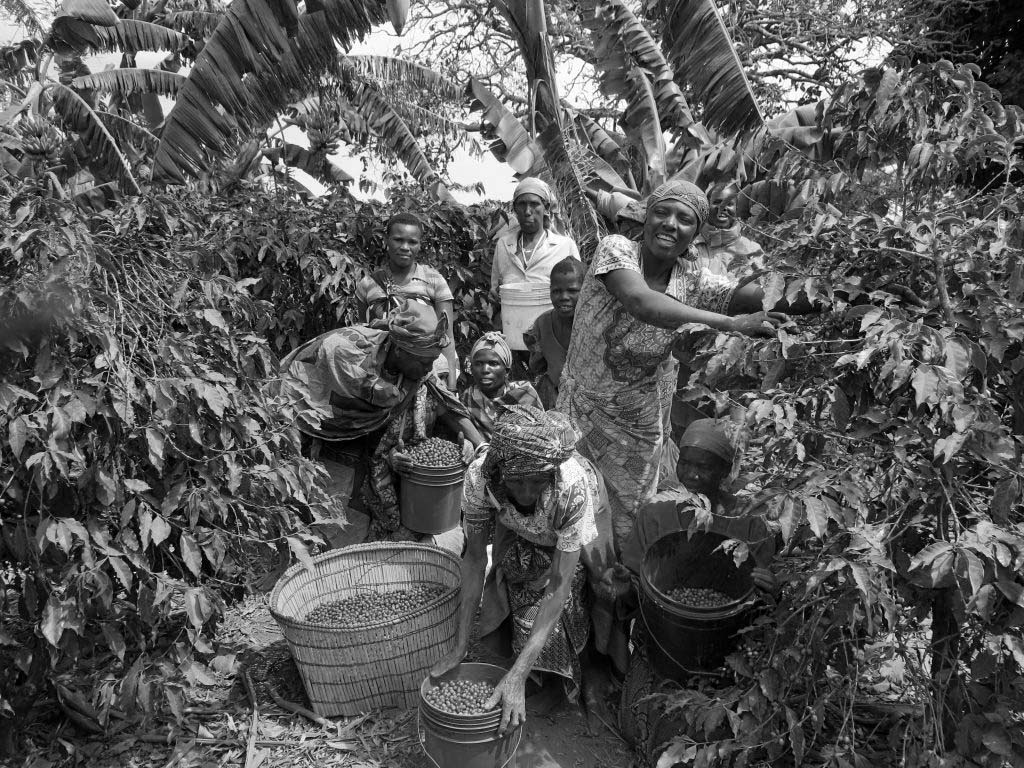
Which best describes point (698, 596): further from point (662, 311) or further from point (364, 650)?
point (364, 650)

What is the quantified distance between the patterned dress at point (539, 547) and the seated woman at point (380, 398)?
1.19 m

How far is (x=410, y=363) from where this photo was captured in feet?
13.7

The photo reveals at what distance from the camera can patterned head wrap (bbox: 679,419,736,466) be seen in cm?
312

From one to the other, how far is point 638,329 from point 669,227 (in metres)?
0.41

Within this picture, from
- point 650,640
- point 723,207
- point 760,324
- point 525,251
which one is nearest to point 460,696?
point 650,640

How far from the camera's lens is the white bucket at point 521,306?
5.33 metres

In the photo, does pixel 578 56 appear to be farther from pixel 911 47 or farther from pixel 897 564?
pixel 897 564

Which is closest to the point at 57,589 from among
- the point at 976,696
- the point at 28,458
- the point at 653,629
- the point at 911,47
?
the point at 28,458

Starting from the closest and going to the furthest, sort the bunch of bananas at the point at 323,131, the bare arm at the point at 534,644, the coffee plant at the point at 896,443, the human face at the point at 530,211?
the coffee plant at the point at 896,443
the bare arm at the point at 534,644
the human face at the point at 530,211
the bunch of bananas at the point at 323,131

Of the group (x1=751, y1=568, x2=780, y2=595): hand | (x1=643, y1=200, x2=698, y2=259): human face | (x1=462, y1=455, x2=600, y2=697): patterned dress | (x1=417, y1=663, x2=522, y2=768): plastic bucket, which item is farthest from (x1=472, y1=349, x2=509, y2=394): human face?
(x1=751, y1=568, x2=780, y2=595): hand

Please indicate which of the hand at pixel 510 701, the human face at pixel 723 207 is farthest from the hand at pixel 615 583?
the human face at pixel 723 207

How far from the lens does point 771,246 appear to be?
2.42 meters

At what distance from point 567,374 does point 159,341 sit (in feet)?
5.43

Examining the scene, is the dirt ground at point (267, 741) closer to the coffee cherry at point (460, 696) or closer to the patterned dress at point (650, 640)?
the patterned dress at point (650, 640)
